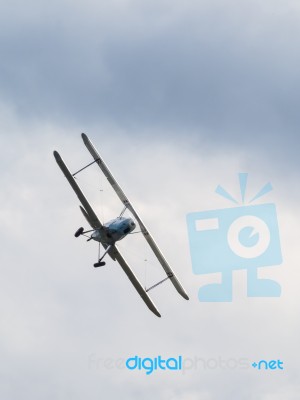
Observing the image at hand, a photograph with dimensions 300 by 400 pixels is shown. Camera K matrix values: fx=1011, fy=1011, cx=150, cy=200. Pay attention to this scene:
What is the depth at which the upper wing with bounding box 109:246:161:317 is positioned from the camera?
236 feet

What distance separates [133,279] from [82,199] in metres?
8.78

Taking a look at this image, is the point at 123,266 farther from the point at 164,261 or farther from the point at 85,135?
the point at 85,135

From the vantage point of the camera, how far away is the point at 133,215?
235 feet

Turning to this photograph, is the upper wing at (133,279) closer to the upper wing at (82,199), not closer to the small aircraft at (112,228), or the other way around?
the small aircraft at (112,228)

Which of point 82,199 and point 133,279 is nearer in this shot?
point 82,199

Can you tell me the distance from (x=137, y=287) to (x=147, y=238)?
12.8 feet

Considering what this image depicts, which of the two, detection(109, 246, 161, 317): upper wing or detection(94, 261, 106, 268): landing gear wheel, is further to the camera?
detection(109, 246, 161, 317): upper wing

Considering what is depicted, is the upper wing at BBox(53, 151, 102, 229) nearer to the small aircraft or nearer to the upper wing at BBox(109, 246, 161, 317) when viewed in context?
the small aircraft

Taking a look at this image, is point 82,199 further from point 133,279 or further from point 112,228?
point 133,279

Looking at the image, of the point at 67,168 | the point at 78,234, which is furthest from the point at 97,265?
the point at 67,168

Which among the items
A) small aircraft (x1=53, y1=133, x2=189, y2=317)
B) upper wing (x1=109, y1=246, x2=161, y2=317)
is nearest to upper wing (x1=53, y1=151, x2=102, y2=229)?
small aircraft (x1=53, y1=133, x2=189, y2=317)

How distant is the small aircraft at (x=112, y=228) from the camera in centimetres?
6844

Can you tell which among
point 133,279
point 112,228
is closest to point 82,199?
point 112,228

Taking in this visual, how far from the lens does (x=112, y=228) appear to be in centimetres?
6962
